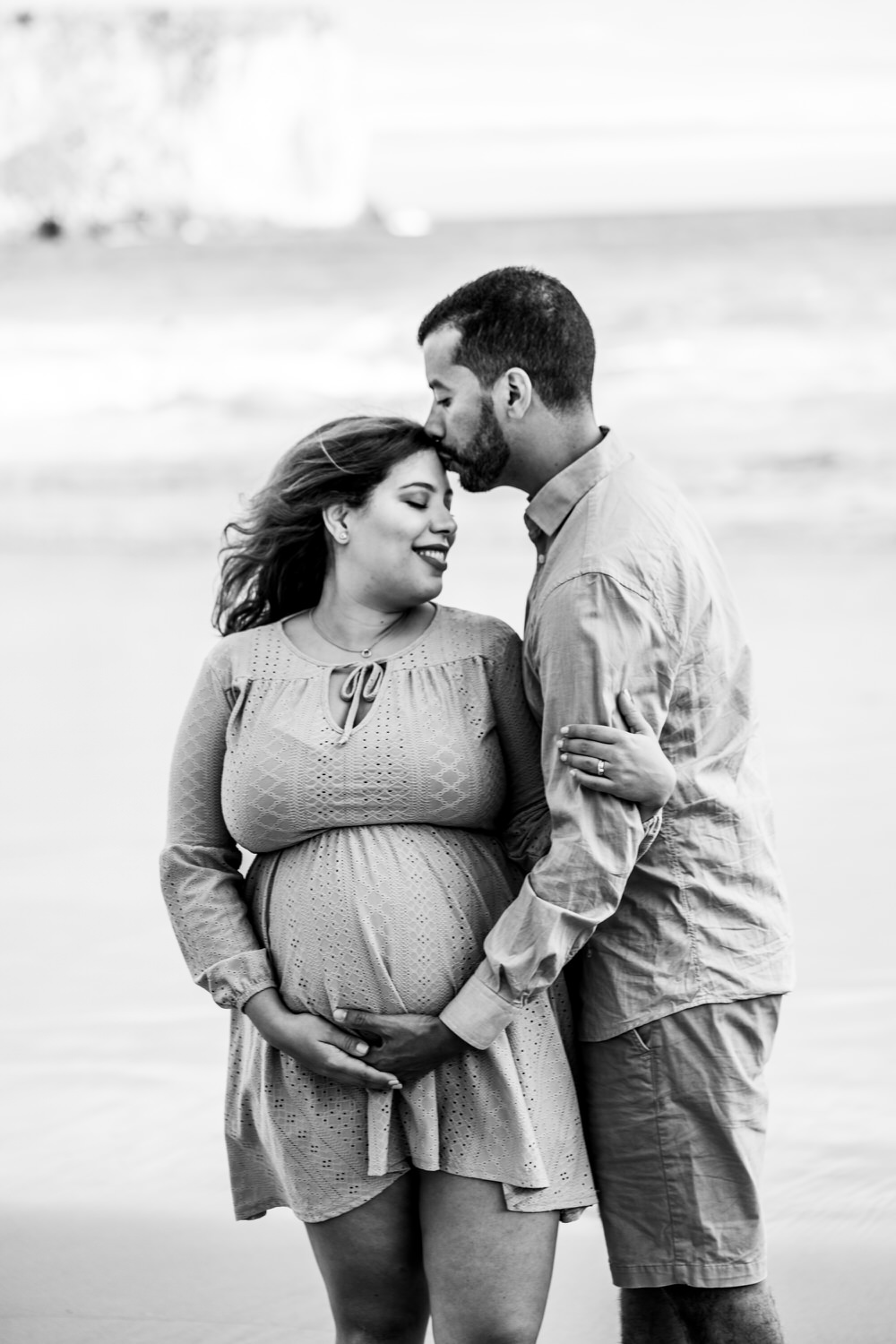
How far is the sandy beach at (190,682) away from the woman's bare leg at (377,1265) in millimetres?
827

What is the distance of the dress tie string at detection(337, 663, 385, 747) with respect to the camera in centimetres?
253

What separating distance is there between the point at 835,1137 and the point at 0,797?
141 inches

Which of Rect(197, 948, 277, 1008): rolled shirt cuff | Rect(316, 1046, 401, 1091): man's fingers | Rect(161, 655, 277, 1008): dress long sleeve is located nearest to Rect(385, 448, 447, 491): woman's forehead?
Rect(161, 655, 277, 1008): dress long sleeve

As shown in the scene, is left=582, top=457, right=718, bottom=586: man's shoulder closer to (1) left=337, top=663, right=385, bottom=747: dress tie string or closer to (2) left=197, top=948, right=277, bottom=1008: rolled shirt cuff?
(1) left=337, top=663, right=385, bottom=747: dress tie string

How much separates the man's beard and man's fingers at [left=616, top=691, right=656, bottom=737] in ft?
1.46

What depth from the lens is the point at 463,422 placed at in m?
2.60

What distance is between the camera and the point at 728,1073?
2.53 m

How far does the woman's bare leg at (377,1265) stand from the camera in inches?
99.1

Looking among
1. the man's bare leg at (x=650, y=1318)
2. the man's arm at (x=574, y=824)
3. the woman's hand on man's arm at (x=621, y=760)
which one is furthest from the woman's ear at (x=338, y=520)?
the man's bare leg at (x=650, y=1318)

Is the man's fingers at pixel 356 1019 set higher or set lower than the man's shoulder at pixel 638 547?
lower

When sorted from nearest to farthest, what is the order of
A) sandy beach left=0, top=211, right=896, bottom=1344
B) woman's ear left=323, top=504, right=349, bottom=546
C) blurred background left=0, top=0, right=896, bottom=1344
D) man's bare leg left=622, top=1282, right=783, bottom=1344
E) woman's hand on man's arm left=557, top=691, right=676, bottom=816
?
woman's hand on man's arm left=557, top=691, right=676, bottom=816 < man's bare leg left=622, top=1282, right=783, bottom=1344 < woman's ear left=323, top=504, right=349, bottom=546 < sandy beach left=0, top=211, right=896, bottom=1344 < blurred background left=0, top=0, right=896, bottom=1344

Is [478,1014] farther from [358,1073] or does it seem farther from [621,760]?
[621,760]

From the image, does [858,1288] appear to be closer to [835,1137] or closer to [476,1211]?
[835,1137]

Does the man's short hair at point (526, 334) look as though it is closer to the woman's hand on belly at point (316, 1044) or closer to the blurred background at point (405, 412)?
the blurred background at point (405, 412)
